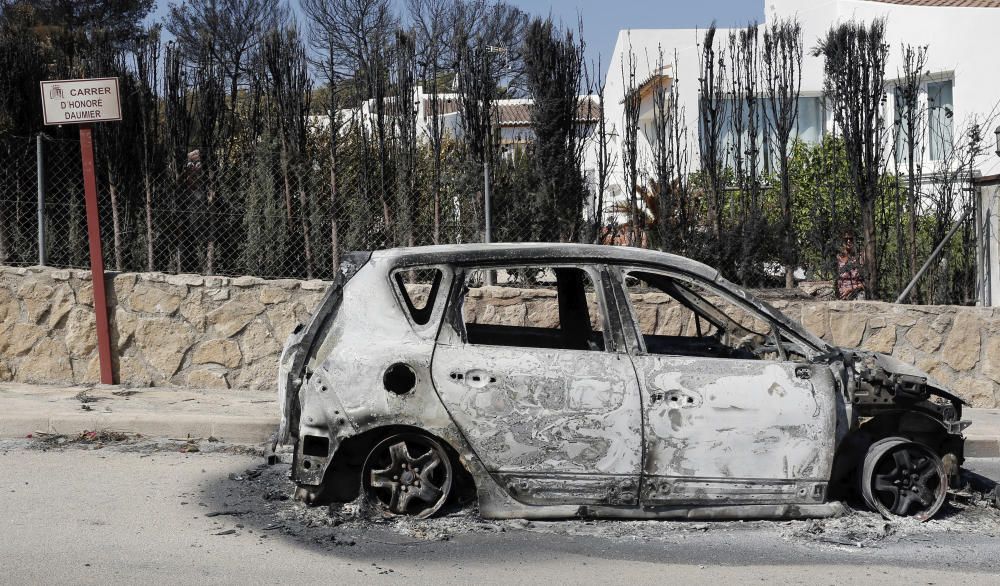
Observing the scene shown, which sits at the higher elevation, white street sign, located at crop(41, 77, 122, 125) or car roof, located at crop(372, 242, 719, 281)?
white street sign, located at crop(41, 77, 122, 125)

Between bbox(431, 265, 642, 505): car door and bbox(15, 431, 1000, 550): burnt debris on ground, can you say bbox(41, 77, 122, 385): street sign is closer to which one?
bbox(15, 431, 1000, 550): burnt debris on ground

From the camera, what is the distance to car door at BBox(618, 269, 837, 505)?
578cm

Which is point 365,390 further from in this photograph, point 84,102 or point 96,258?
point 84,102

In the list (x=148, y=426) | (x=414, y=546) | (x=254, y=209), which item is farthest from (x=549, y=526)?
(x=254, y=209)

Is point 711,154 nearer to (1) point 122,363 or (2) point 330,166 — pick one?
(2) point 330,166

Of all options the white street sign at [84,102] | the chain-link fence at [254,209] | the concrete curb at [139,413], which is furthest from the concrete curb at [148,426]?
the white street sign at [84,102]

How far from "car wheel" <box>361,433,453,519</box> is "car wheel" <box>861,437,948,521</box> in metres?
2.38

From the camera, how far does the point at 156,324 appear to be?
10.2 metres

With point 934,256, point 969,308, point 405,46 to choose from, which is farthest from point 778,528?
point 405,46

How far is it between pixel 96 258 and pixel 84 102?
145 cm

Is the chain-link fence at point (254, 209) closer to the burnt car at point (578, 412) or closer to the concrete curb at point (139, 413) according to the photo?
the concrete curb at point (139, 413)

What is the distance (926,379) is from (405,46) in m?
7.65

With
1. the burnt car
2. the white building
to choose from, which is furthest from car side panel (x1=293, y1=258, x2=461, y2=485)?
the white building

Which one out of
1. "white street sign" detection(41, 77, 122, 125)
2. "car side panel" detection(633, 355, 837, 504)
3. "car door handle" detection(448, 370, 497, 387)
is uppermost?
"white street sign" detection(41, 77, 122, 125)
